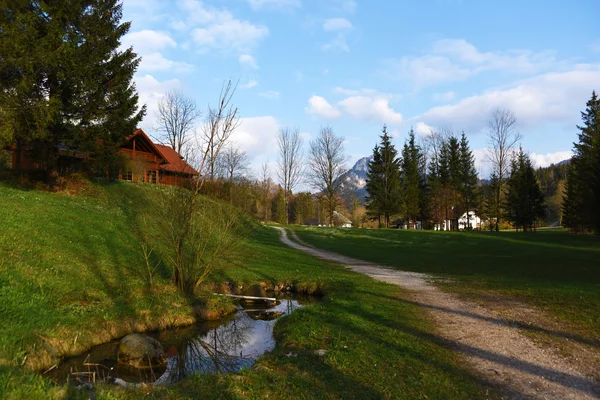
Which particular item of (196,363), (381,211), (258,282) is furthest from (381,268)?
(381,211)

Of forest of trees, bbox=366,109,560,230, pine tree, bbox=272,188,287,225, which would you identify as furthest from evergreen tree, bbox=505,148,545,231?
pine tree, bbox=272,188,287,225

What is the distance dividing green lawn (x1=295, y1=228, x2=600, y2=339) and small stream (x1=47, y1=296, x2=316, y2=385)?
21.2 feet

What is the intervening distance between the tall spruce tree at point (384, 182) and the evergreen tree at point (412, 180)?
5.03 feet

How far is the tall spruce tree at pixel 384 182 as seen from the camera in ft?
163

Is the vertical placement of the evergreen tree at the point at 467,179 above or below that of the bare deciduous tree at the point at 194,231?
above

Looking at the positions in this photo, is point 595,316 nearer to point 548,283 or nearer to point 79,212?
point 548,283

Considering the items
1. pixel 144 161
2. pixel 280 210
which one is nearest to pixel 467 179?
pixel 280 210

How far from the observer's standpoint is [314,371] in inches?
209

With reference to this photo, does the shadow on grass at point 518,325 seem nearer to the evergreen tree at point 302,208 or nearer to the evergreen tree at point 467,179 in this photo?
the evergreen tree at point 467,179

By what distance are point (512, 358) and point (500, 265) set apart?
13212 millimetres

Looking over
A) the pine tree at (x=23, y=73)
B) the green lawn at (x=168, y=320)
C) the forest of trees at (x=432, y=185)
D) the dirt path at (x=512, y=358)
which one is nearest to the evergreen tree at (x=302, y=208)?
the forest of trees at (x=432, y=185)

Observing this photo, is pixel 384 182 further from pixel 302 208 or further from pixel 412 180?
pixel 302 208

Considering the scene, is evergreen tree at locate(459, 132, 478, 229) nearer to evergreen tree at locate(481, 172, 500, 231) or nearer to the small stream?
evergreen tree at locate(481, 172, 500, 231)

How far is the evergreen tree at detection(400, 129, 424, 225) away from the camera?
165 ft
